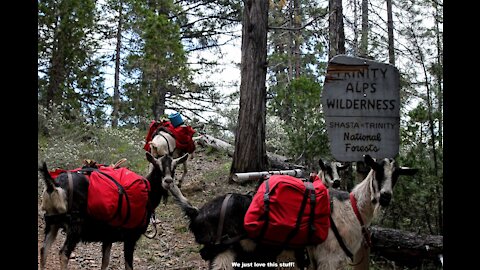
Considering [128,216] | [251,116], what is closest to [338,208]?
[128,216]

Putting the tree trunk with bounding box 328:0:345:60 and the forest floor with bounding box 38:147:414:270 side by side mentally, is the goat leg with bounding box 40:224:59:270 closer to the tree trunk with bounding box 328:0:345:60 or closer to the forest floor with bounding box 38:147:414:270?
the forest floor with bounding box 38:147:414:270

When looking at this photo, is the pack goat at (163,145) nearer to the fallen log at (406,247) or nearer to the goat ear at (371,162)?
the fallen log at (406,247)

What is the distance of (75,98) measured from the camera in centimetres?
1348

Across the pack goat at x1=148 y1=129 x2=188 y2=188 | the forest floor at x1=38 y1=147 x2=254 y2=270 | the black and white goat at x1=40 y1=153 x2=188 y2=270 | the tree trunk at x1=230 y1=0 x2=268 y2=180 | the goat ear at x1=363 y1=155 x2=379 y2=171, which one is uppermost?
the tree trunk at x1=230 y1=0 x2=268 y2=180

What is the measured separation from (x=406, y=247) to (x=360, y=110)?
3039 mm

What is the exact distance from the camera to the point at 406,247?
22.8 ft

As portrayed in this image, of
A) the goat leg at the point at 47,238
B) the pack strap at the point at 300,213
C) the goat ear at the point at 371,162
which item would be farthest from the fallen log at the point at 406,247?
the goat leg at the point at 47,238

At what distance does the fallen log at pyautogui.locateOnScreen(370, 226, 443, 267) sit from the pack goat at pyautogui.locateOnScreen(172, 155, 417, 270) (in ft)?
7.81

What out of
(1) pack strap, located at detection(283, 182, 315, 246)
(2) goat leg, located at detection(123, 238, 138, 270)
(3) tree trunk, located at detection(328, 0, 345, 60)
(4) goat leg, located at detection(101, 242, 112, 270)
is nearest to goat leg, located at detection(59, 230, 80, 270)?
(4) goat leg, located at detection(101, 242, 112, 270)

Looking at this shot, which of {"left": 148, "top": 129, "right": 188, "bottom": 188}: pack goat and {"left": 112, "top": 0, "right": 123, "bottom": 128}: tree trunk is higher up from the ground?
{"left": 112, "top": 0, "right": 123, "bottom": 128}: tree trunk

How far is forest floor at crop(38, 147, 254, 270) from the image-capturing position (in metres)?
7.29

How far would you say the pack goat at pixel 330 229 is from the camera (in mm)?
4410

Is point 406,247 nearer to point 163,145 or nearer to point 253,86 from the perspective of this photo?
point 253,86

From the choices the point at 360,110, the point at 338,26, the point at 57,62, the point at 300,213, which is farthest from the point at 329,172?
the point at 57,62
